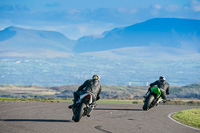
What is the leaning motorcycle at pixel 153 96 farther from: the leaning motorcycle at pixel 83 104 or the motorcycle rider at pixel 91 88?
the leaning motorcycle at pixel 83 104

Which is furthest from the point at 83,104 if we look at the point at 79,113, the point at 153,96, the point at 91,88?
the point at 153,96

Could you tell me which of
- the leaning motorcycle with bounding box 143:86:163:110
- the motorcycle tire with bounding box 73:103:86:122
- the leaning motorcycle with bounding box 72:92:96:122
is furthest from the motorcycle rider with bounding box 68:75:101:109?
the leaning motorcycle with bounding box 143:86:163:110

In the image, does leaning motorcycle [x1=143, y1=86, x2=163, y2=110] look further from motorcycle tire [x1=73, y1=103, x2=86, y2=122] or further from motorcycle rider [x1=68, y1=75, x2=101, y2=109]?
motorcycle tire [x1=73, y1=103, x2=86, y2=122]

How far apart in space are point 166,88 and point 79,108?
28.6 ft

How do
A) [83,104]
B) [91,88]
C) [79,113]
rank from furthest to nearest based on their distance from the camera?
1. [91,88]
2. [83,104]
3. [79,113]

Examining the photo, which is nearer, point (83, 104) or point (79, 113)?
point (79, 113)

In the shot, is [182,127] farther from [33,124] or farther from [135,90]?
[135,90]

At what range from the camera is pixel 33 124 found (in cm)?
1702

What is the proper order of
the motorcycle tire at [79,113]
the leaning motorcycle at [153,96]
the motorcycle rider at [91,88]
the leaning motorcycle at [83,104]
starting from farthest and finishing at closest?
the leaning motorcycle at [153,96]
the motorcycle rider at [91,88]
the leaning motorcycle at [83,104]
the motorcycle tire at [79,113]

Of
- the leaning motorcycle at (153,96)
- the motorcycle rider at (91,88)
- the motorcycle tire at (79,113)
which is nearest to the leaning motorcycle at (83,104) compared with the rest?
the motorcycle tire at (79,113)

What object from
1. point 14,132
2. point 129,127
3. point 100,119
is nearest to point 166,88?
point 100,119

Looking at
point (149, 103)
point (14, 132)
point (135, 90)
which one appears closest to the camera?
point (14, 132)

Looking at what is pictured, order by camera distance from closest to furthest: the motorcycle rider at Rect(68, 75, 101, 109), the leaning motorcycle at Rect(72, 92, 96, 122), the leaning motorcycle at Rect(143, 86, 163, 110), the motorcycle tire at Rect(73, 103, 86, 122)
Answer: the motorcycle tire at Rect(73, 103, 86, 122) < the leaning motorcycle at Rect(72, 92, 96, 122) < the motorcycle rider at Rect(68, 75, 101, 109) < the leaning motorcycle at Rect(143, 86, 163, 110)

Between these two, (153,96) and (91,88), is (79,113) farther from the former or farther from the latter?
(153,96)
